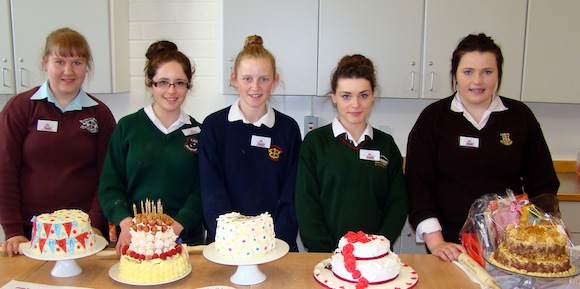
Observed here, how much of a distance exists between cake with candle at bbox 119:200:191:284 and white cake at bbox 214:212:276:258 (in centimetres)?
14

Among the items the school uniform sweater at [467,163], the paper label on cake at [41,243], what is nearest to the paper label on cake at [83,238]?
the paper label on cake at [41,243]

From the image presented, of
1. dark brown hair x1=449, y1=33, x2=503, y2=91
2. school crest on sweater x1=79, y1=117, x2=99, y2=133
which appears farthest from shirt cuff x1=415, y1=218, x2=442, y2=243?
school crest on sweater x1=79, y1=117, x2=99, y2=133

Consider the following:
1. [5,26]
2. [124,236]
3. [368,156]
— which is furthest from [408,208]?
[5,26]

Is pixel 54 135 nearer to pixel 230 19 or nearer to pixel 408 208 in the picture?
pixel 230 19

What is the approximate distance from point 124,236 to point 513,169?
1.65 meters

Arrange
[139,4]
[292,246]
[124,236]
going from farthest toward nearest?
[139,4] < [292,246] < [124,236]

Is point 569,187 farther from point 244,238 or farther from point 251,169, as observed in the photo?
point 244,238

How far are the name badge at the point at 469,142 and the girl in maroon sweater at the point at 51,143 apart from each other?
5.48 feet

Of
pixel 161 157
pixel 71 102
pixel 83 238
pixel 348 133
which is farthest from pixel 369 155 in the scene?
pixel 71 102

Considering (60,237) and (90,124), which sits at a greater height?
(90,124)

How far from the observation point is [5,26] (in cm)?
302

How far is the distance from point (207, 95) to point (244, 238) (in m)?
2.37

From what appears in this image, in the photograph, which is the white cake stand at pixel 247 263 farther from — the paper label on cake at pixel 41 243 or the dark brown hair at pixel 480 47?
the dark brown hair at pixel 480 47

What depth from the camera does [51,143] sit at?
6.89ft
